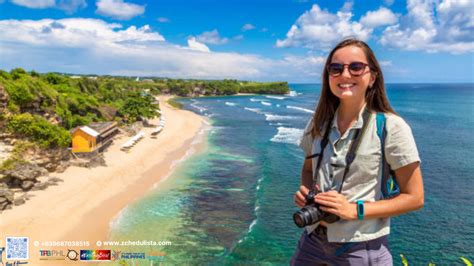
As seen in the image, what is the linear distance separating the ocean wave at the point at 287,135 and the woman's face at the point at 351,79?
37.4 meters

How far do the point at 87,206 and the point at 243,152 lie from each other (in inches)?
721

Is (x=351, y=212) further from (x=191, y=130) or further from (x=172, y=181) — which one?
(x=191, y=130)

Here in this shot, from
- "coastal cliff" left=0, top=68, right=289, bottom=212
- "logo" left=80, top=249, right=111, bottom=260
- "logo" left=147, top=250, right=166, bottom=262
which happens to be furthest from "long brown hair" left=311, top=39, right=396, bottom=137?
"coastal cliff" left=0, top=68, right=289, bottom=212

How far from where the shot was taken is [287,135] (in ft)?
154

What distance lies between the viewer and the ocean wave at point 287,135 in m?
42.5

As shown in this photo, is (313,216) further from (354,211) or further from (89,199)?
(89,199)

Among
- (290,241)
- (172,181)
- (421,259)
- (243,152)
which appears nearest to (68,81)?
(243,152)

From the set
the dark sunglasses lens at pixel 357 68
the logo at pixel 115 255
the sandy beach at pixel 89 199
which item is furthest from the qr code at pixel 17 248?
the dark sunglasses lens at pixel 357 68

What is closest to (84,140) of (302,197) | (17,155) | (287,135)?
(17,155)

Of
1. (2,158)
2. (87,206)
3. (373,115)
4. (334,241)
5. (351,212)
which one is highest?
(373,115)

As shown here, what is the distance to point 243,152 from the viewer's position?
3644cm

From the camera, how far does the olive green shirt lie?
261 cm

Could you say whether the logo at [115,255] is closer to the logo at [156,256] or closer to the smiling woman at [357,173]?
the logo at [156,256]

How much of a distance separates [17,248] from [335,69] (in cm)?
1644
